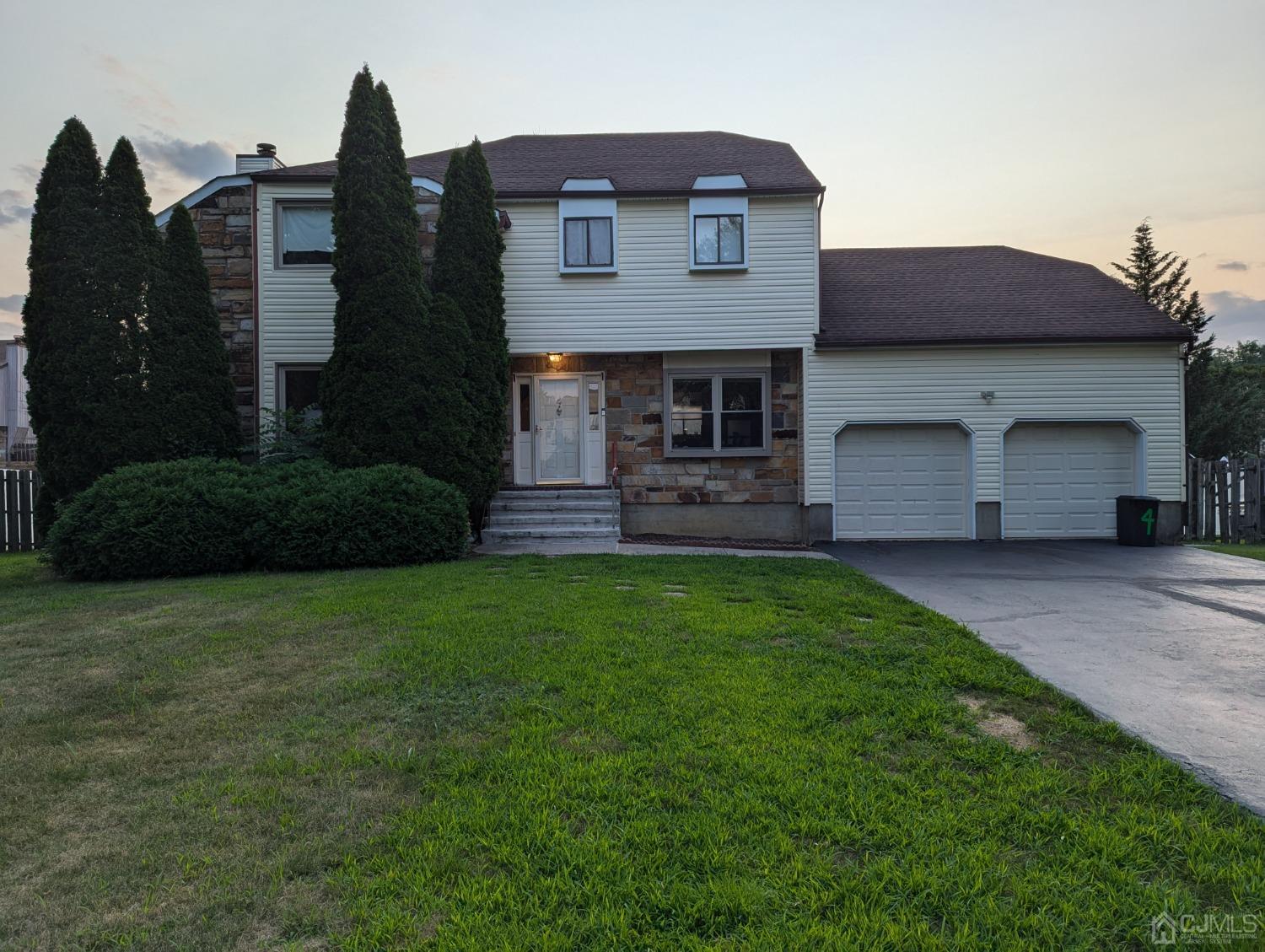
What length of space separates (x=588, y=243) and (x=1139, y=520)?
10922 millimetres

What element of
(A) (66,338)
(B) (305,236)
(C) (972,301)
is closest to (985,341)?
(C) (972,301)

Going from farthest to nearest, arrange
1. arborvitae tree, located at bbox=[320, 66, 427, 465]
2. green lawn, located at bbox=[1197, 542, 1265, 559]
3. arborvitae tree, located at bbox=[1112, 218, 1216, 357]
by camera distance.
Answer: arborvitae tree, located at bbox=[1112, 218, 1216, 357] < green lawn, located at bbox=[1197, 542, 1265, 559] < arborvitae tree, located at bbox=[320, 66, 427, 465]

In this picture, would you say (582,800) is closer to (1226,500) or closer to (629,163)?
(629,163)

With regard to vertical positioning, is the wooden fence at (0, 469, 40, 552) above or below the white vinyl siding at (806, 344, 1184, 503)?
below

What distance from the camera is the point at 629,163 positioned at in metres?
13.5

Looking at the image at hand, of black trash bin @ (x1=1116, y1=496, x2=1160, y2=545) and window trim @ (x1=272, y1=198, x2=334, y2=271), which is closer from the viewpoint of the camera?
black trash bin @ (x1=1116, y1=496, x2=1160, y2=545)

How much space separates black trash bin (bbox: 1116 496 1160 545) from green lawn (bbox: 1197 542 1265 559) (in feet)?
2.42

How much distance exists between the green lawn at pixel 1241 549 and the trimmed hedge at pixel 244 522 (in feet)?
38.2

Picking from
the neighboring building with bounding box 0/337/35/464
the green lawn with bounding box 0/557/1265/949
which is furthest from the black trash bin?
the neighboring building with bounding box 0/337/35/464

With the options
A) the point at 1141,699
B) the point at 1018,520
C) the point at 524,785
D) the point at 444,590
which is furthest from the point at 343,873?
the point at 1018,520

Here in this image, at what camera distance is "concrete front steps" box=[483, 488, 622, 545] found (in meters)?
10.9

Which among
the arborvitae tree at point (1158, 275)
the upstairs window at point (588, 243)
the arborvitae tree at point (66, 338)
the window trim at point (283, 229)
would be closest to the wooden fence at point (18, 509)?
the arborvitae tree at point (66, 338)

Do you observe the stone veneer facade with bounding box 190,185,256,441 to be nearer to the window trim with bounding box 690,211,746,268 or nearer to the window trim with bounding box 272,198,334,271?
the window trim with bounding box 272,198,334,271

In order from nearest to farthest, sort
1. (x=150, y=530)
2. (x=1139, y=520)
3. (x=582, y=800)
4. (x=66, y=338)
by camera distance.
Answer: (x=582, y=800), (x=150, y=530), (x=66, y=338), (x=1139, y=520)
